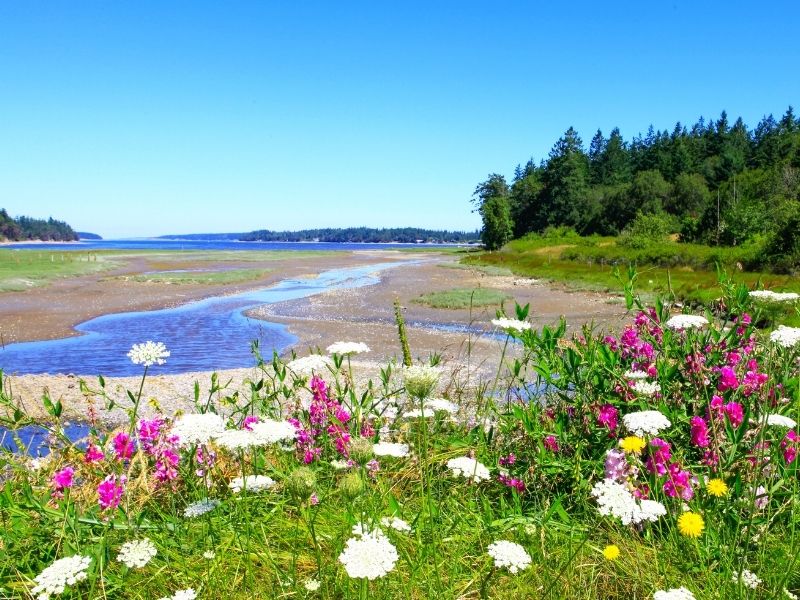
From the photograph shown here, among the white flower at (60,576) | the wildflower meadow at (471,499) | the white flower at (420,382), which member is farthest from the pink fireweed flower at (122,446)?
the white flower at (420,382)

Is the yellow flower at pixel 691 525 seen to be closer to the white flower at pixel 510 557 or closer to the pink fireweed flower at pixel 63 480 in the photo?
the white flower at pixel 510 557

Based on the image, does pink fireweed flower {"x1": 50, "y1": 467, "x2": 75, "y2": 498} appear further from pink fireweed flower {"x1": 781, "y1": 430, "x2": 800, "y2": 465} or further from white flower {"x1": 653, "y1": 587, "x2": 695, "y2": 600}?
pink fireweed flower {"x1": 781, "y1": 430, "x2": 800, "y2": 465}

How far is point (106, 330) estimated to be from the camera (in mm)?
22656

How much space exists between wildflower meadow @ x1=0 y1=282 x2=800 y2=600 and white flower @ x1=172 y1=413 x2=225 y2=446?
14 mm

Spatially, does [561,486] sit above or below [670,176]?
below

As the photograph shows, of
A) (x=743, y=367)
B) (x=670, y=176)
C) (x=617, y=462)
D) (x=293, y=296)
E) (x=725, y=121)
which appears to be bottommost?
(x=293, y=296)

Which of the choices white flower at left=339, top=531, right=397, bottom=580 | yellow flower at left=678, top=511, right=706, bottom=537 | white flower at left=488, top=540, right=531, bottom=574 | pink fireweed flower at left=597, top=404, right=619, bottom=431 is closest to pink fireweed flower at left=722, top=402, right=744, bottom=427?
pink fireweed flower at left=597, top=404, right=619, bottom=431

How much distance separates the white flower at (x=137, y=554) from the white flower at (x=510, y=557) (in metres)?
1.36

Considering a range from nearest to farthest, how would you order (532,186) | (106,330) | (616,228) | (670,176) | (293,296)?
(106,330)
(293,296)
(616,228)
(670,176)
(532,186)

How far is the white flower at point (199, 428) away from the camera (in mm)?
2320

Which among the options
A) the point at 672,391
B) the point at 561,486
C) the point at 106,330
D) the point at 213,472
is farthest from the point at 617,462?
the point at 106,330

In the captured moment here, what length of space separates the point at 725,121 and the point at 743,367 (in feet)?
398

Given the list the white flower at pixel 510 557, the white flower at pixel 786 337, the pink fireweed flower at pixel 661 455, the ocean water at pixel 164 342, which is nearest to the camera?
the white flower at pixel 510 557

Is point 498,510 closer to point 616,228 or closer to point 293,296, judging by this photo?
point 293,296
